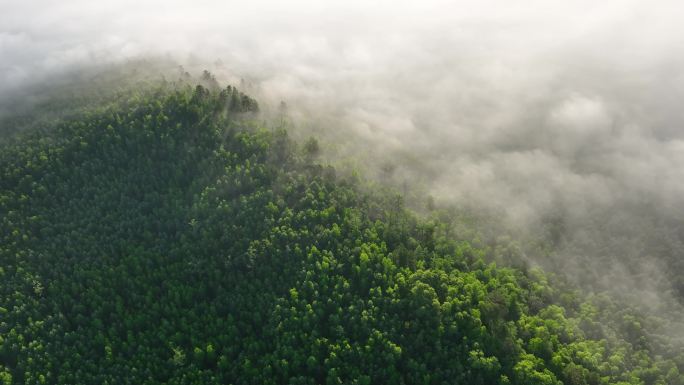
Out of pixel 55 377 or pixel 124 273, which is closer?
pixel 55 377

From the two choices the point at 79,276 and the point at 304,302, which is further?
the point at 79,276

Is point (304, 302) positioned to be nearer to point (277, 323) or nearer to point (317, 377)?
point (277, 323)

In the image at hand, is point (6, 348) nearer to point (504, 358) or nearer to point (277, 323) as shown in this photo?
point (277, 323)

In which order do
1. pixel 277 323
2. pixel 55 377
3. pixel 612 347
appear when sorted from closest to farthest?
pixel 55 377
pixel 277 323
pixel 612 347

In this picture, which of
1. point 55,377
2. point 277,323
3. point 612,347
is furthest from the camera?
point 612,347

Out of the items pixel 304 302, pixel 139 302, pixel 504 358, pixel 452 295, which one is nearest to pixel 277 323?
pixel 304 302

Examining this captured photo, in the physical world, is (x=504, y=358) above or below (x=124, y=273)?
below

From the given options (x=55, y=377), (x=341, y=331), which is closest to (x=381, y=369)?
(x=341, y=331)

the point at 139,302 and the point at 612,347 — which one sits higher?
the point at 139,302
